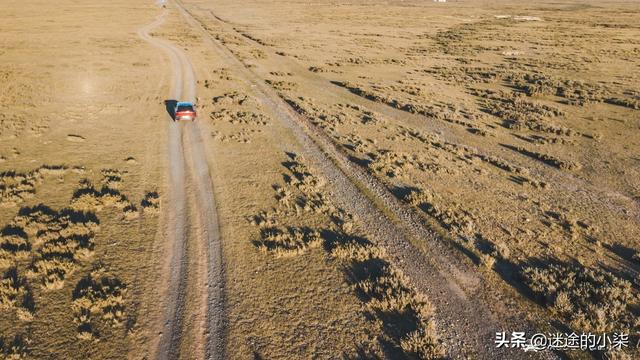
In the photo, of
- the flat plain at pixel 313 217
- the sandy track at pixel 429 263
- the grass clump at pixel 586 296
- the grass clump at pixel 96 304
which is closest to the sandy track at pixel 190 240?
the flat plain at pixel 313 217

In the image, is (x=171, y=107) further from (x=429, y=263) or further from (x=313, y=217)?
(x=429, y=263)

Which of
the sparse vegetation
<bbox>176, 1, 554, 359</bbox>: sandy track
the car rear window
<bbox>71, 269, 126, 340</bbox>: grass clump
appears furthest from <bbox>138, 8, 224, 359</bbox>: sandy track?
<bbox>176, 1, 554, 359</bbox>: sandy track

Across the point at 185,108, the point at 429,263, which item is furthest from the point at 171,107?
the point at 429,263

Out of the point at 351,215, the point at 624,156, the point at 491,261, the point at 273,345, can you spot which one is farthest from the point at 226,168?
the point at 624,156

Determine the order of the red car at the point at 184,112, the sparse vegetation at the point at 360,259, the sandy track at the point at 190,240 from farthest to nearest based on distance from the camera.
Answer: the red car at the point at 184,112 < the sparse vegetation at the point at 360,259 < the sandy track at the point at 190,240

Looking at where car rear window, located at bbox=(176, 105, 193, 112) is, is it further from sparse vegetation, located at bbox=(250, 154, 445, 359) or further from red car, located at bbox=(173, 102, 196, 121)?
sparse vegetation, located at bbox=(250, 154, 445, 359)

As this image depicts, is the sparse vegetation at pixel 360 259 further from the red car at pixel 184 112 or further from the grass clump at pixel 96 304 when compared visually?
the red car at pixel 184 112
